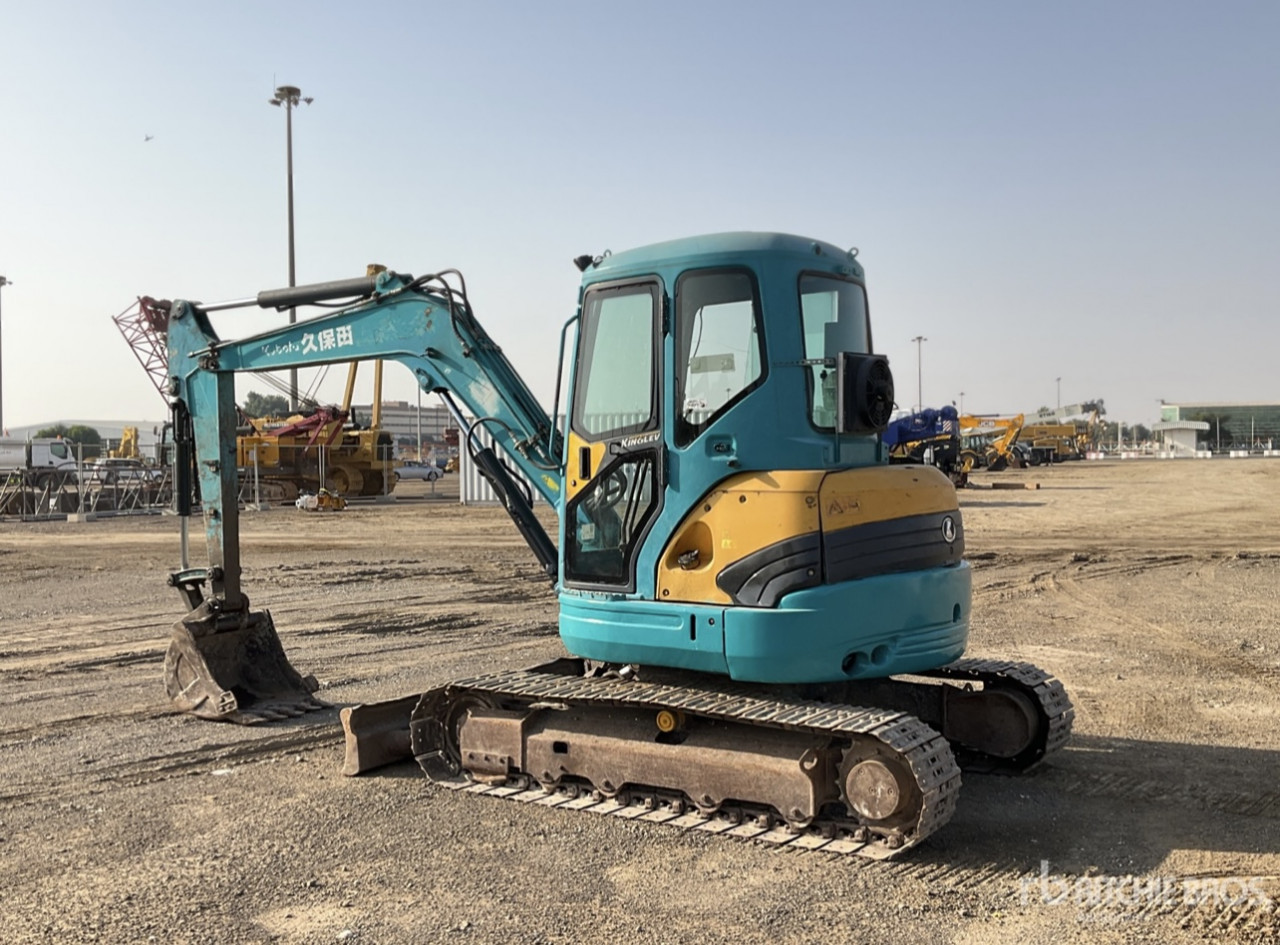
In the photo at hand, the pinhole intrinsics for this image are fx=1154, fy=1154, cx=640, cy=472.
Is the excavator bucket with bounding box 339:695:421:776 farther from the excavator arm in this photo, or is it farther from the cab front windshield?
the cab front windshield

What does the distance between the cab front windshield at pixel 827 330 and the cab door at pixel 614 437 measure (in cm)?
85

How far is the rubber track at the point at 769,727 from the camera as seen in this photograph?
5.66 meters

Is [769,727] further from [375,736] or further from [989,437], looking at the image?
[989,437]

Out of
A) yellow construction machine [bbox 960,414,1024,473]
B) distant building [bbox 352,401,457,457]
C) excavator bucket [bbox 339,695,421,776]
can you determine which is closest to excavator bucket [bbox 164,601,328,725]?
excavator bucket [bbox 339,695,421,776]

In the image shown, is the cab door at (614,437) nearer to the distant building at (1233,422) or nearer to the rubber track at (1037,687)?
the rubber track at (1037,687)

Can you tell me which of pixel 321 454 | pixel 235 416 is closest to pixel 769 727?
pixel 235 416

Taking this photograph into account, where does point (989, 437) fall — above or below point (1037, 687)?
above

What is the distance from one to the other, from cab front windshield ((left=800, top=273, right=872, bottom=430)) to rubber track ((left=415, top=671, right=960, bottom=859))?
5.21 ft

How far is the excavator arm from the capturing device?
7.86 metres

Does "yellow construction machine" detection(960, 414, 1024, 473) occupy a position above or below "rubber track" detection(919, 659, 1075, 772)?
above

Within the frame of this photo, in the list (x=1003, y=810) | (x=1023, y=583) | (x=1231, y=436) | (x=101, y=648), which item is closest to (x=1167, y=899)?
(x=1003, y=810)

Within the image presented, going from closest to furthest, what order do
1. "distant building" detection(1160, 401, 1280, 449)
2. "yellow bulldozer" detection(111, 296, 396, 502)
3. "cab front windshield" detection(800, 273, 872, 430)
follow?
1. "cab front windshield" detection(800, 273, 872, 430)
2. "yellow bulldozer" detection(111, 296, 396, 502)
3. "distant building" detection(1160, 401, 1280, 449)

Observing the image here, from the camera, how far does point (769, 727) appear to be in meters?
6.25

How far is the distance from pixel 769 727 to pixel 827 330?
7.50 feet
